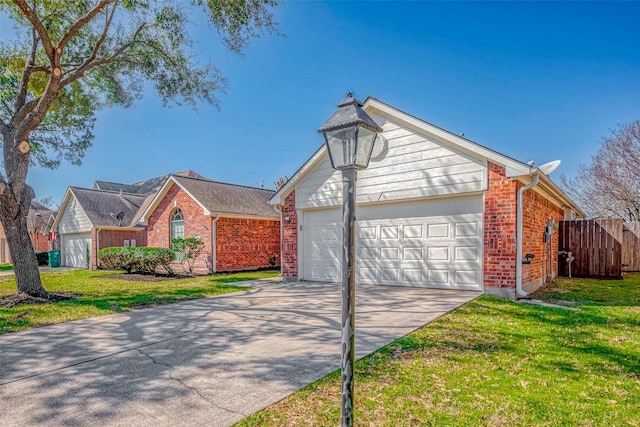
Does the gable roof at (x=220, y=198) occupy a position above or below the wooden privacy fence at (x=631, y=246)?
above

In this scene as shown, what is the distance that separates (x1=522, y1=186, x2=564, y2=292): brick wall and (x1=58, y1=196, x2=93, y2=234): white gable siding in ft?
67.8

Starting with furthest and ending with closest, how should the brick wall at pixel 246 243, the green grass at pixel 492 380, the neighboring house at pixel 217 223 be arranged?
the brick wall at pixel 246 243
the neighboring house at pixel 217 223
the green grass at pixel 492 380

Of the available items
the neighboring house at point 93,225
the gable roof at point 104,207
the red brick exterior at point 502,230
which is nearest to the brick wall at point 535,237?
the red brick exterior at point 502,230

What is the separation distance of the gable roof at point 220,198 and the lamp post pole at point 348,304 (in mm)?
12889

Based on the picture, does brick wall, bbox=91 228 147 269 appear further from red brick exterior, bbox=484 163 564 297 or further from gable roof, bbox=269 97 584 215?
red brick exterior, bbox=484 163 564 297

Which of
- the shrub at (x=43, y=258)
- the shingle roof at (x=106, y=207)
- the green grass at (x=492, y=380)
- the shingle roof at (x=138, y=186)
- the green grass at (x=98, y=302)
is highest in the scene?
the shingle roof at (x=138, y=186)

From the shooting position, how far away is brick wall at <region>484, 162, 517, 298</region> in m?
7.38

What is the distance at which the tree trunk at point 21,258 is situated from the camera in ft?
27.2

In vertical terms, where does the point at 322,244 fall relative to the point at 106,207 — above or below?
below

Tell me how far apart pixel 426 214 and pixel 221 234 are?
9.32 meters

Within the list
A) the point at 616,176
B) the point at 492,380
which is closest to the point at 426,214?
the point at 492,380

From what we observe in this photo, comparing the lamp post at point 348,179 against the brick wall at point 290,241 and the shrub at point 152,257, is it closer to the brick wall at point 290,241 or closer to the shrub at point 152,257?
the brick wall at point 290,241

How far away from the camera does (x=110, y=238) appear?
19.4 m

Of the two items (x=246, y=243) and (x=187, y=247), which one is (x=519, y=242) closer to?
(x=246, y=243)
